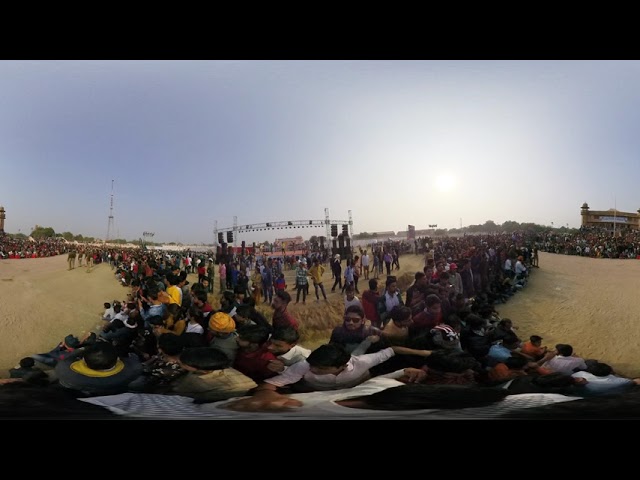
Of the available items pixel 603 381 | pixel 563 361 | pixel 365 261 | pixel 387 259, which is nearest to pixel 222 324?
pixel 365 261

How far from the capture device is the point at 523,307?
187 inches

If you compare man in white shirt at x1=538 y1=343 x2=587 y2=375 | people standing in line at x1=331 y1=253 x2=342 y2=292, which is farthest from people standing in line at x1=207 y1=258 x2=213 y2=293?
man in white shirt at x1=538 y1=343 x2=587 y2=375

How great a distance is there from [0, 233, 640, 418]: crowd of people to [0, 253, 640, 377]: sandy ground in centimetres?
10

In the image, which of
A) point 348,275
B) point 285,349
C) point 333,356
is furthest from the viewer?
point 348,275

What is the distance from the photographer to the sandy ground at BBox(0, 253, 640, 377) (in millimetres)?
4633

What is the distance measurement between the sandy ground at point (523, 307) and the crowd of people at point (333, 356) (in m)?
0.10

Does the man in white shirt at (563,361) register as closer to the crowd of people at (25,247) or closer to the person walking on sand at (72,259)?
the person walking on sand at (72,259)

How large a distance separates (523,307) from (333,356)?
221 centimetres

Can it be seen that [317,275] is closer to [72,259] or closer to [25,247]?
[72,259]

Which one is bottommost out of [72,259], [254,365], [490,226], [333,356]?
[254,365]

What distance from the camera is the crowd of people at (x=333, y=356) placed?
178 inches

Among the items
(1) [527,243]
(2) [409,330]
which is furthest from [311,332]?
(1) [527,243]

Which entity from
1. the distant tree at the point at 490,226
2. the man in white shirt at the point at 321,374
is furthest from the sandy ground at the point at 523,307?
the distant tree at the point at 490,226
